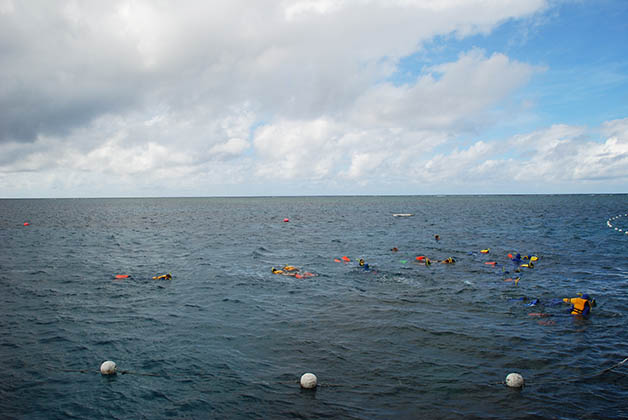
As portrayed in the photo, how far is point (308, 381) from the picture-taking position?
1370cm

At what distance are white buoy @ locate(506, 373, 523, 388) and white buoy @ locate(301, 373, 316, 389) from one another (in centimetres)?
701

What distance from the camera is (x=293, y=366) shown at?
15445 mm

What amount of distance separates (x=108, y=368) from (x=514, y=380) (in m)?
15.3

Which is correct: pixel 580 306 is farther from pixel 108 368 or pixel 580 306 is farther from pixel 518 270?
pixel 108 368

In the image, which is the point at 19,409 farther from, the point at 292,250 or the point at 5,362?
the point at 292,250

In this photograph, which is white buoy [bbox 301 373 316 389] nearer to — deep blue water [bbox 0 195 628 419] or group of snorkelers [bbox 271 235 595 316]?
deep blue water [bbox 0 195 628 419]

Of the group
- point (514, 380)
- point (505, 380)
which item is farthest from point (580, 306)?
point (514, 380)

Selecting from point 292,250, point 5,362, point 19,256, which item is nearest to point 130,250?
point 19,256

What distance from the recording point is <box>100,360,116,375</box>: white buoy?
14859 millimetres

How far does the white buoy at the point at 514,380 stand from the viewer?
13.6 metres

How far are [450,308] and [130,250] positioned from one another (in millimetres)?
40600

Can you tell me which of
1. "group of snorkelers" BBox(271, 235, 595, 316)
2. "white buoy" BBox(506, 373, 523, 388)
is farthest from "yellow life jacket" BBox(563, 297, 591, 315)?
"white buoy" BBox(506, 373, 523, 388)

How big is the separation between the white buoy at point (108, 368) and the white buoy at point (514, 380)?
48.9 ft

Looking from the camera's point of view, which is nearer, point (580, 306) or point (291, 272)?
point (580, 306)
